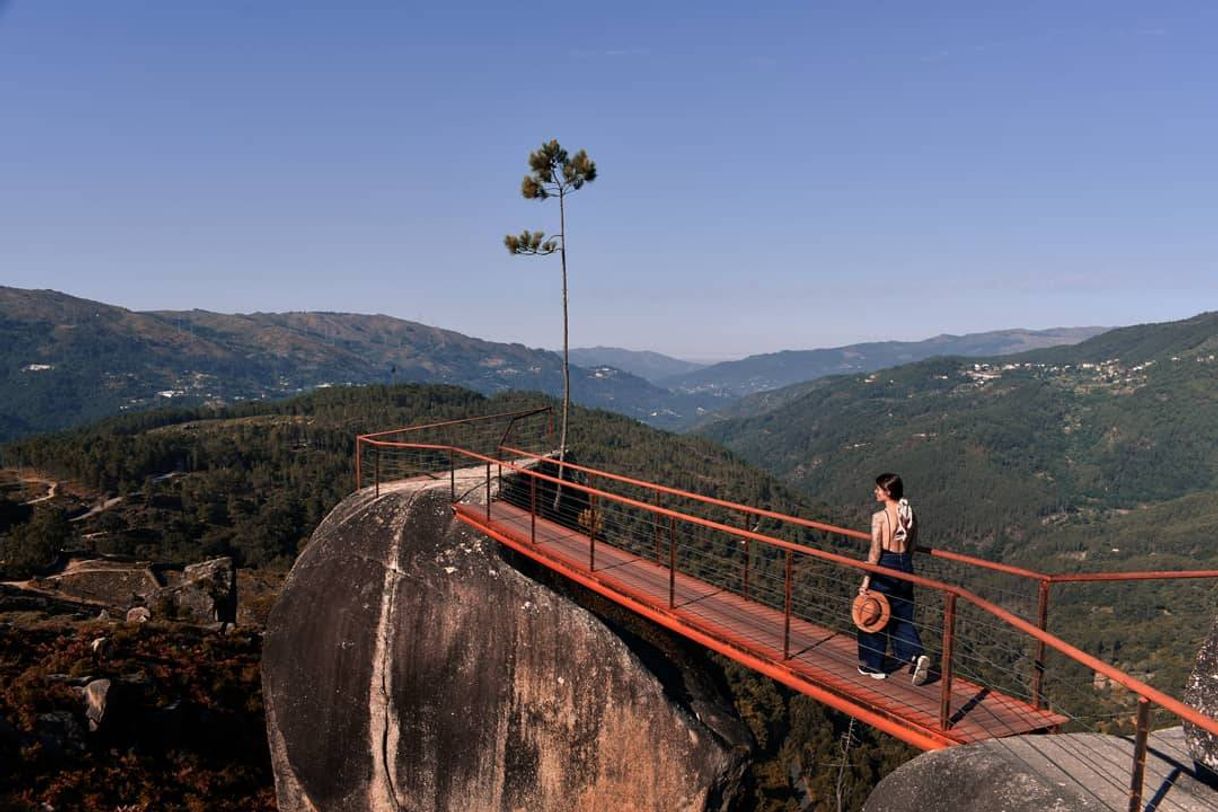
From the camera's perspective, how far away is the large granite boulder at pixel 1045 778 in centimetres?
625

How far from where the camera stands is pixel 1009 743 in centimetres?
730

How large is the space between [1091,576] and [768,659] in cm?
387

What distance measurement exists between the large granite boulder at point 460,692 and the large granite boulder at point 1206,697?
6.13m

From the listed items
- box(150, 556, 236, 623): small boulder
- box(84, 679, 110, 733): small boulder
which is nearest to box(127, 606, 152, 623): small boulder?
box(150, 556, 236, 623): small boulder

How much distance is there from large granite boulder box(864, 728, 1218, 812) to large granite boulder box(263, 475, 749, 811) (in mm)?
4401

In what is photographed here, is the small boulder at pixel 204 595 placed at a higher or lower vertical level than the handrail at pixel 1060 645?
lower

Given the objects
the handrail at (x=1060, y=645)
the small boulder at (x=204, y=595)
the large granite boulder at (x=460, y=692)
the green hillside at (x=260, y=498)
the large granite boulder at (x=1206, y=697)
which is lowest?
the green hillside at (x=260, y=498)

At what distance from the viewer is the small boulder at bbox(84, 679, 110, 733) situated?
1441 centimetres

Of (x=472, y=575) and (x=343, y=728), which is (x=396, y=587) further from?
(x=343, y=728)

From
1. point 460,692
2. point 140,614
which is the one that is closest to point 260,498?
point 140,614

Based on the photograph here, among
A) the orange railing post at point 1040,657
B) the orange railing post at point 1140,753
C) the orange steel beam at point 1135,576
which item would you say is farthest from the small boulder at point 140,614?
the orange railing post at point 1140,753

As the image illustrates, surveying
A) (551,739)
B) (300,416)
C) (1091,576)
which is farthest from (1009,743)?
(300,416)

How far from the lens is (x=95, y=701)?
14633 mm

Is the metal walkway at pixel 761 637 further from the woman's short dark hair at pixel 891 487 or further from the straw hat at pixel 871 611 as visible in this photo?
the woman's short dark hair at pixel 891 487
